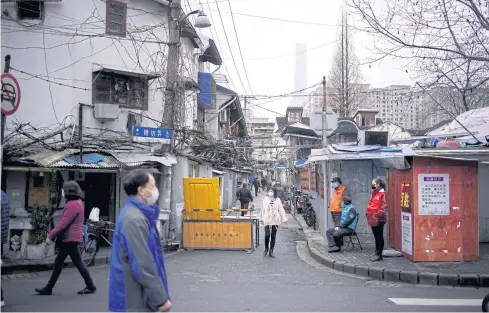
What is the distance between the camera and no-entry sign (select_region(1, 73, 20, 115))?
287 inches

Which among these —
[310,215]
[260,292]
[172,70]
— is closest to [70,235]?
[260,292]

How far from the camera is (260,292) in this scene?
839cm

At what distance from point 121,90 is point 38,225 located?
19.0ft

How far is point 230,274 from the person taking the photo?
10344 millimetres

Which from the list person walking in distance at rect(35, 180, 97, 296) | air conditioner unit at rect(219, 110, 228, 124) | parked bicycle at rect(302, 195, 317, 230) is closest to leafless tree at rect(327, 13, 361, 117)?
air conditioner unit at rect(219, 110, 228, 124)

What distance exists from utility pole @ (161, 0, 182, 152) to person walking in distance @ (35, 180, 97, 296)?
6661mm

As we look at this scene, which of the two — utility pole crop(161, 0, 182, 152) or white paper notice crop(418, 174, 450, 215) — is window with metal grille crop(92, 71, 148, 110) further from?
white paper notice crop(418, 174, 450, 215)

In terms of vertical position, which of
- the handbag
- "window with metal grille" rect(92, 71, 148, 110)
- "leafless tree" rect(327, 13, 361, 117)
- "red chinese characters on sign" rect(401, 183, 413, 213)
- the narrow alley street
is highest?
"leafless tree" rect(327, 13, 361, 117)

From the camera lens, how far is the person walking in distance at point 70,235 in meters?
7.93

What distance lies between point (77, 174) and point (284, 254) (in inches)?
257

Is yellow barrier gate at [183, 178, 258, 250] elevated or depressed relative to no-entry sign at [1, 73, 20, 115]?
depressed

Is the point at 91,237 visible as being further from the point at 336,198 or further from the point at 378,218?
the point at 378,218

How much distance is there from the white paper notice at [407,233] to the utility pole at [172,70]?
23.3ft

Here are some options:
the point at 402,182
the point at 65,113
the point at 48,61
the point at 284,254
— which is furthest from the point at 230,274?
the point at 48,61
